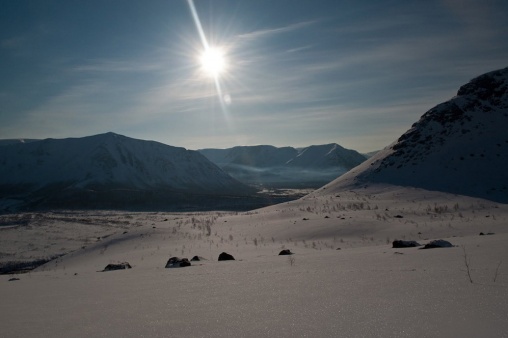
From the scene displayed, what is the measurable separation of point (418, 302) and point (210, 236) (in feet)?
50.9

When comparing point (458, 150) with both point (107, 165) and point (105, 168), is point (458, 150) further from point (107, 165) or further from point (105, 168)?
point (107, 165)

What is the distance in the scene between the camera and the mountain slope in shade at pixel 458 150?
30.9 meters

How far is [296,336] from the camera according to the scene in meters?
2.70

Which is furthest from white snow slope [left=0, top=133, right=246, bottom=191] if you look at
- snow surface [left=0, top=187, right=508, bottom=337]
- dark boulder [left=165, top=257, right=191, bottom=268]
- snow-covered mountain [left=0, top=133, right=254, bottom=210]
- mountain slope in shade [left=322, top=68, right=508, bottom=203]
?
snow surface [left=0, top=187, right=508, bottom=337]

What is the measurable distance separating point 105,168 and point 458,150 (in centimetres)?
10432

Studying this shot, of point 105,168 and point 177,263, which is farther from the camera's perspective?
point 105,168

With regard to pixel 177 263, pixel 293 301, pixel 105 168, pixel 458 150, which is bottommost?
pixel 177 263

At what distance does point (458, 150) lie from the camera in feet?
118

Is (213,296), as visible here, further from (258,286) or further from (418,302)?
(418,302)

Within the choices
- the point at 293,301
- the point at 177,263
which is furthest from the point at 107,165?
the point at 293,301

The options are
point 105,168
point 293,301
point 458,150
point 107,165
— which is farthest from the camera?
point 107,165

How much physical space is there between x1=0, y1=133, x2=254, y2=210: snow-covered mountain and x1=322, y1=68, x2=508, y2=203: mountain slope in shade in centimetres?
7204

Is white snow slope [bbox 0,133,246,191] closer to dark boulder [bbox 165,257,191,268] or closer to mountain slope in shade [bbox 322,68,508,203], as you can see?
mountain slope in shade [bbox 322,68,508,203]

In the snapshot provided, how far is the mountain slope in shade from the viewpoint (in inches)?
1217
